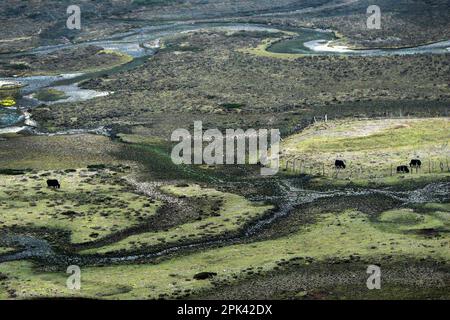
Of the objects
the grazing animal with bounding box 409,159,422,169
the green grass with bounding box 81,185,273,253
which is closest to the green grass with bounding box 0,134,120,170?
the green grass with bounding box 81,185,273,253

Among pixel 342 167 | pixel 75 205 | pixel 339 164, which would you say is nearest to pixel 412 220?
pixel 342 167

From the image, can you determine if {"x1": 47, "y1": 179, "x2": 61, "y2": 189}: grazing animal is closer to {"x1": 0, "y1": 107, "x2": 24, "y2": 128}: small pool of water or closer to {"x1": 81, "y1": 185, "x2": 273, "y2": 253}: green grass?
{"x1": 81, "y1": 185, "x2": 273, "y2": 253}: green grass

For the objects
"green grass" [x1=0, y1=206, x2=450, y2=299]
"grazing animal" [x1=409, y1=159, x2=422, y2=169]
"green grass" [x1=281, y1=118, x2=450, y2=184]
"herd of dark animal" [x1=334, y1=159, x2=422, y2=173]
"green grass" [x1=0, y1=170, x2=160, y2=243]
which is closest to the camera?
"green grass" [x1=0, y1=206, x2=450, y2=299]

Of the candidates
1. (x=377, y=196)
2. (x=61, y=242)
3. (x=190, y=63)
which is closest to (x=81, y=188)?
(x=61, y=242)

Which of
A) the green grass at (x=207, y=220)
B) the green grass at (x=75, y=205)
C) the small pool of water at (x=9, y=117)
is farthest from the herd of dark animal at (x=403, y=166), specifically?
the small pool of water at (x=9, y=117)

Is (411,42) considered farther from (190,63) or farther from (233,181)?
(233,181)

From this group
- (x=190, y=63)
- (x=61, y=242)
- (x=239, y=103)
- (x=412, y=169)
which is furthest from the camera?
(x=190, y=63)

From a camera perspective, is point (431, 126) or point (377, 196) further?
point (431, 126)
